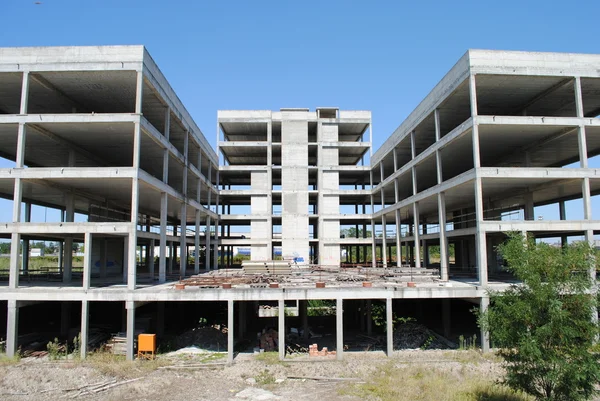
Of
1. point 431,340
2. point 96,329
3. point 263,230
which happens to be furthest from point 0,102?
point 431,340

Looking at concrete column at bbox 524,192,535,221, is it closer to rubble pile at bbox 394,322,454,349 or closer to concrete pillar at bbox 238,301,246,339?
rubble pile at bbox 394,322,454,349

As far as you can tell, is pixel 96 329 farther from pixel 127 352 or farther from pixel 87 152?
pixel 87 152

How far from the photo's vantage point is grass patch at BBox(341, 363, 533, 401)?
1254cm

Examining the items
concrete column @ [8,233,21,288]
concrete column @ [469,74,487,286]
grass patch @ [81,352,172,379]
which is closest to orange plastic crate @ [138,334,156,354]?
grass patch @ [81,352,172,379]

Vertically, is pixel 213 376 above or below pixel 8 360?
below

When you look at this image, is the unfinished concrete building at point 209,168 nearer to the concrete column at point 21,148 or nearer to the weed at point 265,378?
the concrete column at point 21,148

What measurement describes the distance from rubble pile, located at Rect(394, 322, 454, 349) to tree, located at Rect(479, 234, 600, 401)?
27.3 ft

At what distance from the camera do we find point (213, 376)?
15.0 m

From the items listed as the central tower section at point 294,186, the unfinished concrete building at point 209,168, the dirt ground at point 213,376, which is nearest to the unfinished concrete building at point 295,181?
the central tower section at point 294,186

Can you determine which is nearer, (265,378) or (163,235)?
(265,378)

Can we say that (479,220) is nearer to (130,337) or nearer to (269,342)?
(269,342)

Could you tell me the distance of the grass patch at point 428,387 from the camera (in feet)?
41.1

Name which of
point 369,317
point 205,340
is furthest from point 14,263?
A: point 369,317

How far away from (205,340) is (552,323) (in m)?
14.9
